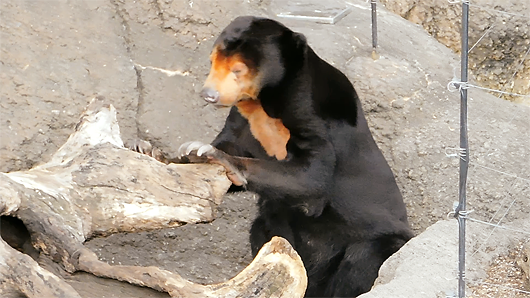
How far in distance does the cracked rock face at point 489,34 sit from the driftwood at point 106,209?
12.8ft

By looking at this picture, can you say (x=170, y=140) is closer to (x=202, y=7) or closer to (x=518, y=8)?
(x=202, y=7)

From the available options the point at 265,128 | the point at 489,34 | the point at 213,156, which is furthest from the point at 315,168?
the point at 489,34

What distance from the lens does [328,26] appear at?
16.1 ft

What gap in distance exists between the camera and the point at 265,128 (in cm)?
370

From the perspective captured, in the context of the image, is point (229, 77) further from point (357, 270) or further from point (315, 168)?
point (357, 270)

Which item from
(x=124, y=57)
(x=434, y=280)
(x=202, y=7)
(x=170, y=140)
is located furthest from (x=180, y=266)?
(x=434, y=280)

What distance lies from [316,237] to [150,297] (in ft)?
4.95

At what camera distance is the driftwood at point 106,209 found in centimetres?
256

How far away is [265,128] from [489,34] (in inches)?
134

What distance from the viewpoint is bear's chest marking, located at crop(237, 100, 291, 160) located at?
3676 mm

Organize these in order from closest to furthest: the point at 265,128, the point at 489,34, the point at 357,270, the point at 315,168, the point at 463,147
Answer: the point at 463,147 < the point at 315,168 < the point at 265,128 < the point at 357,270 < the point at 489,34

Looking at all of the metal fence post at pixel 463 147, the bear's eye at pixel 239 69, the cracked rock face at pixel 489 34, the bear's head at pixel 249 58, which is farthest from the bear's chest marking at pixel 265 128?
the cracked rock face at pixel 489 34

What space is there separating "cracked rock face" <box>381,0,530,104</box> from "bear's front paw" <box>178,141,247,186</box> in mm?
3752

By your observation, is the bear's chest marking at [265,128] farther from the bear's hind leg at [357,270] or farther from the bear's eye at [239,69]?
the bear's hind leg at [357,270]
